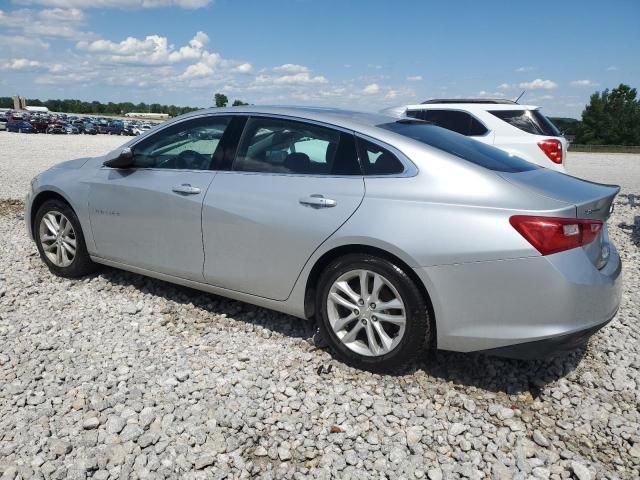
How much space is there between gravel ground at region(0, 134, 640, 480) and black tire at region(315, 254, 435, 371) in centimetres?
12

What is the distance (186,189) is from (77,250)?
1513 mm

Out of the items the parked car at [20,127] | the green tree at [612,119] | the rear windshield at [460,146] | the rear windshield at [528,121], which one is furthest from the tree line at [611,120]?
the rear windshield at [460,146]

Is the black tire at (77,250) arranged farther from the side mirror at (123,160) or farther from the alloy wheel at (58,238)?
the side mirror at (123,160)

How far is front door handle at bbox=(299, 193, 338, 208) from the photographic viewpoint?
10.6 ft

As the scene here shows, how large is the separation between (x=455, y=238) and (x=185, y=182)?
203 centimetres

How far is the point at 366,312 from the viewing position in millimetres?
3215

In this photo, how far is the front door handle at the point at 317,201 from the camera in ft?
10.6

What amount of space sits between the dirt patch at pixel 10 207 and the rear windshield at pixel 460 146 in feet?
21.9

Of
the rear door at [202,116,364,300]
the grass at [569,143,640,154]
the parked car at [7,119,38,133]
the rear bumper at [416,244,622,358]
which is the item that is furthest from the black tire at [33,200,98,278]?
the parked car at [7,119,38,133]

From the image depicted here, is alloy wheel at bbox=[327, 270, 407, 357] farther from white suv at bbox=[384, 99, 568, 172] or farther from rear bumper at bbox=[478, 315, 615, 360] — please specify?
white suv at bbox=[384, 99, 568, 172]

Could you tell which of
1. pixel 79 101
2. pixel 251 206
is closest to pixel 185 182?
pixel 251 206

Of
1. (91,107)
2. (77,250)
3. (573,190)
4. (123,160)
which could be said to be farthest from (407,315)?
(91,107)

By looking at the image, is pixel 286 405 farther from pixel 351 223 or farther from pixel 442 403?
pixel 351 223

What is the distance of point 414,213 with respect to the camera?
298 cm
